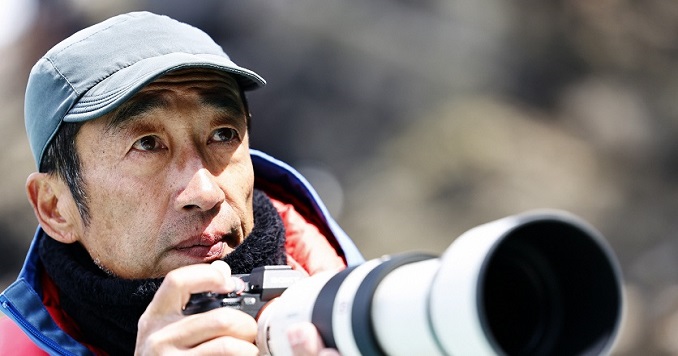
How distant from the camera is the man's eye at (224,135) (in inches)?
61.1

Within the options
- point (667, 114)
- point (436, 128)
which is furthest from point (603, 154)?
point (436, 128)

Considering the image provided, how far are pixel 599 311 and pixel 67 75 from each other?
97 cm

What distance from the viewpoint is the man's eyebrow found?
1481 mm

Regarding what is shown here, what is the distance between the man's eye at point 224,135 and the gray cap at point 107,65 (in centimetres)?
10

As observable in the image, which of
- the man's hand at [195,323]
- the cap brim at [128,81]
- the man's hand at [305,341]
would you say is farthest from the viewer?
the cap brim at [128,81]

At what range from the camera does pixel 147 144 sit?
150 centimetres

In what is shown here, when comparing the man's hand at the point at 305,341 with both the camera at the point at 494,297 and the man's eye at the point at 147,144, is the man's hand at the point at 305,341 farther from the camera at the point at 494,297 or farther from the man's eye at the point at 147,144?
the man's eye at the point at 147,144

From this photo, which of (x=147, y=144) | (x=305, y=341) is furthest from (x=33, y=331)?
(x=305, y=341)

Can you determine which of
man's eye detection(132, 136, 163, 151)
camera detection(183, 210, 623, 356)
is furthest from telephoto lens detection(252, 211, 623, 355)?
man's eye detection(132, 136, 163, 151)

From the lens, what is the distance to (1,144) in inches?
172

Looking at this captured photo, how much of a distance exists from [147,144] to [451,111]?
308 centimetres

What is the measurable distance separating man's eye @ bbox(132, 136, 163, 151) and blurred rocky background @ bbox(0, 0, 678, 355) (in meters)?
2.54

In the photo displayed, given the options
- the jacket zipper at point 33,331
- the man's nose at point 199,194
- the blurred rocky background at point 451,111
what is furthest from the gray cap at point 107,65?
the blurred rocky background at point 451,111

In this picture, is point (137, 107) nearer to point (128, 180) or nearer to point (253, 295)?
point (128, 180)
